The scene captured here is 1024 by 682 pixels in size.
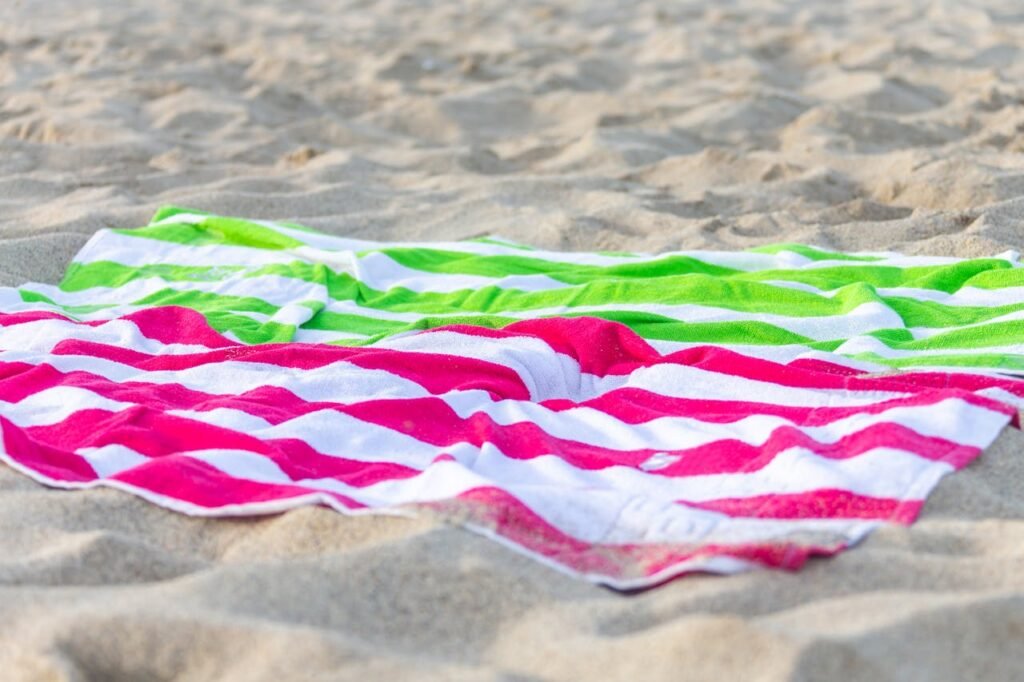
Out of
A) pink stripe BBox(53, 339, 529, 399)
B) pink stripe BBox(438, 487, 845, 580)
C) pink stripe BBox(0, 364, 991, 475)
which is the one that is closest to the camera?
pink stripe BBox(438, 487, 845, 580)

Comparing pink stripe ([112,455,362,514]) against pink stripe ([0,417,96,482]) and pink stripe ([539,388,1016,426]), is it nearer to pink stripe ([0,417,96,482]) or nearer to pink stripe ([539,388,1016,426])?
pink stripe ([0,417,96,482])

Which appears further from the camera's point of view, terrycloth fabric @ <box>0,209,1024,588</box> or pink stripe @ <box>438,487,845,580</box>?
terrycloth fabric @ <box>0,209,1024,588</box>

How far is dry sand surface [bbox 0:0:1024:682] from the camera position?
1.16 m

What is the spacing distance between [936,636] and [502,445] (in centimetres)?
63

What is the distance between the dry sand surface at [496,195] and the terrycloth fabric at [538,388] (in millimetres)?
67

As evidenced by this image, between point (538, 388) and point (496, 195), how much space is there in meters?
1.37

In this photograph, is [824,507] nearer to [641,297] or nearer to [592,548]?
[592,548]

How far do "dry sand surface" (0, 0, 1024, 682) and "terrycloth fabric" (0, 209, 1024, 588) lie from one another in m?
0.07

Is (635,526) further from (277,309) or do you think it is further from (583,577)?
(277,309)

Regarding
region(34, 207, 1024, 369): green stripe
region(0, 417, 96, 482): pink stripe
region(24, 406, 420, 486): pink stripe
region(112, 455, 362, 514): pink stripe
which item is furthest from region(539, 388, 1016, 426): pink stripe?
region(0, 417, 96, 482): pink stripe

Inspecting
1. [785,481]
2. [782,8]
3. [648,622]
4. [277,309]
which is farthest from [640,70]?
[648,622]

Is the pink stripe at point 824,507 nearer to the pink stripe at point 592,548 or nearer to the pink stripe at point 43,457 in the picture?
the pink stripe at point 592,548

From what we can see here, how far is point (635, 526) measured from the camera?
4.64 feet

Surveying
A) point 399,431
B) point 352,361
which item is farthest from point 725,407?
point 352,361
